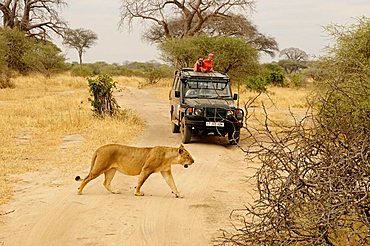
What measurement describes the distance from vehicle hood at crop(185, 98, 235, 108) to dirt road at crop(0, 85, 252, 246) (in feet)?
10.1

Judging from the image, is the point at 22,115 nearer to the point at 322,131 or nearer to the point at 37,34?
the point at 322,131

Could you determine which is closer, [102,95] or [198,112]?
[198,112]

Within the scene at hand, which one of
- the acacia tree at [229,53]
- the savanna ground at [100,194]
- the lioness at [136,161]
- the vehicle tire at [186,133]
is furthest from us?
the acacia tree at [229,53]

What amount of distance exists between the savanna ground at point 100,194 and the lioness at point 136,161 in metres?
0.34

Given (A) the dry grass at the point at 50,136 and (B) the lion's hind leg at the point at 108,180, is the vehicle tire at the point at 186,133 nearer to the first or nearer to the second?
(A) the dry grass at the point at 50,136

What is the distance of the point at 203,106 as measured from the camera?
12.7 metres

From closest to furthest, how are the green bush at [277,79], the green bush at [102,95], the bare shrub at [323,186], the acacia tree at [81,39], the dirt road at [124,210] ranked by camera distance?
1. the bare shrub at [323,186]
2. the dirt road at [124,210]
3. the green bush at [102,95]
4. the green bush at [277,79]
5. the acacia tree at [81,39]

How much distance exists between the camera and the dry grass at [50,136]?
392 inches

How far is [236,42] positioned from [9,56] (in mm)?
20973

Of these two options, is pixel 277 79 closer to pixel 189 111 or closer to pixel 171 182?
pixel 189 111

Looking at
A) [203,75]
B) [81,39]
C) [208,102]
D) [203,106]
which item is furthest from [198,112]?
[81,39]

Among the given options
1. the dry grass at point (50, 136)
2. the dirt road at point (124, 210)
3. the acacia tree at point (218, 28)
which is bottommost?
the dry grass at point (50, 136)

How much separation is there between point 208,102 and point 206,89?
687mm

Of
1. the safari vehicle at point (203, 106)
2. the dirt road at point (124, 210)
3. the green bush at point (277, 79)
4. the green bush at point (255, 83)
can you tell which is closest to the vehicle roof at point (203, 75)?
the safari vehicle at point (203, 106)
